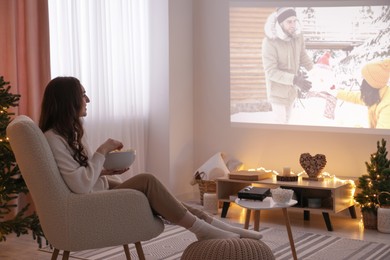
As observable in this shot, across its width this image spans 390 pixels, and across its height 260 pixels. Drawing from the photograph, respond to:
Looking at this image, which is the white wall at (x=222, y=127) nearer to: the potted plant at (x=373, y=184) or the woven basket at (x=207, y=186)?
the woven basket at (x=207, y=186)

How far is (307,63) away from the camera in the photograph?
18.7 feet

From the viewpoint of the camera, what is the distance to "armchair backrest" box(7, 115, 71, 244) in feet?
10.3

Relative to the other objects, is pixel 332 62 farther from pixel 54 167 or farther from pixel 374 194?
pixel 54 167

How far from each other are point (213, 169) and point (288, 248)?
1440 millimetres

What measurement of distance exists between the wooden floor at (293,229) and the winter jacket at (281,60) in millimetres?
1011

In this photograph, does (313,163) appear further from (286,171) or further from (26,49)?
(26,49)

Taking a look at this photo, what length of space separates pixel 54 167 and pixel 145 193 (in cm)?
49

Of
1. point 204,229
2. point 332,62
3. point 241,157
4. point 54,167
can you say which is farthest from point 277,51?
point 54,167

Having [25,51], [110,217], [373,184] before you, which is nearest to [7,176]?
[110,217]

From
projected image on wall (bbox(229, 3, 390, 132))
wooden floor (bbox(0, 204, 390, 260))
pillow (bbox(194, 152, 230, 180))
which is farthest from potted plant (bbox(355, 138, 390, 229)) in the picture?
pillow (bbox(194, 152, 230, 180))

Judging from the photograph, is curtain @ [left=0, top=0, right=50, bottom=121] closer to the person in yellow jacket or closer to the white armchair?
the white armchair

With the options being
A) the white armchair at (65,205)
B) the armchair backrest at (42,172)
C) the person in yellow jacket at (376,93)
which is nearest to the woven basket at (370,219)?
the person in yellow jacket at (376,93)

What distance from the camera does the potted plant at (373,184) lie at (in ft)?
16.2

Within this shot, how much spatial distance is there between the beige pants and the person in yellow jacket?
2.55 meters
